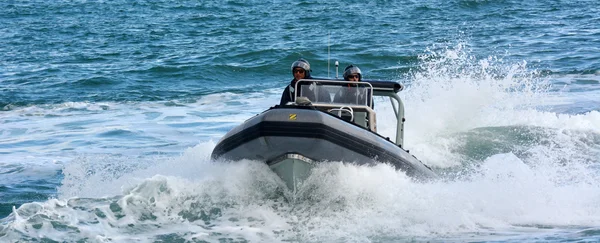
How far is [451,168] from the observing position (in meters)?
12.2

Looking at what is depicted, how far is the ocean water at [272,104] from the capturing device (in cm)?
841

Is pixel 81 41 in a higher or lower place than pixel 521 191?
higher

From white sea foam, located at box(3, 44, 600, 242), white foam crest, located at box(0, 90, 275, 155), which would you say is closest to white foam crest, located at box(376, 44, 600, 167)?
white sea foam, located at box(3, 44, 600, 242)

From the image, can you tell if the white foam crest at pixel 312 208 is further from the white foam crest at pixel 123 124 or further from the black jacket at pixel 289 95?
the white foam crest at pixel 123 124

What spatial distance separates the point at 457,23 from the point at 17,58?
1210cm

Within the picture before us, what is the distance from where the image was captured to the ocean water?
8.41 meters

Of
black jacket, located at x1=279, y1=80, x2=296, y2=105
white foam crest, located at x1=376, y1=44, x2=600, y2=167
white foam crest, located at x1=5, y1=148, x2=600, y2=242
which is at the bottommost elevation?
white foam crest, located at x1=5, y1=148, x2=600, y2=242

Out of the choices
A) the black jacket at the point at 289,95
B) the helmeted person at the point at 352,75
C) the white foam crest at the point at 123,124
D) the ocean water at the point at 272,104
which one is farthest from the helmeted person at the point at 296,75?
the white foam crest at the point at 123,124

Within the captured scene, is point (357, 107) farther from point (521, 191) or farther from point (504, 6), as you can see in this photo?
point (504, 6)

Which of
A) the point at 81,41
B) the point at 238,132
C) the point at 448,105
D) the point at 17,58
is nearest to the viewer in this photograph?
the point at 238,132

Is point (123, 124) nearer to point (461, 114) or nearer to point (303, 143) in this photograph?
point (461, 114)

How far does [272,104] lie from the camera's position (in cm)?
1739

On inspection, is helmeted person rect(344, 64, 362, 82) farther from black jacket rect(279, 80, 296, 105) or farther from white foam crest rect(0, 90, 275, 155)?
white foam crest rect(0, 90, 275, 155)

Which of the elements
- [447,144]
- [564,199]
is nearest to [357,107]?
[564,199]
